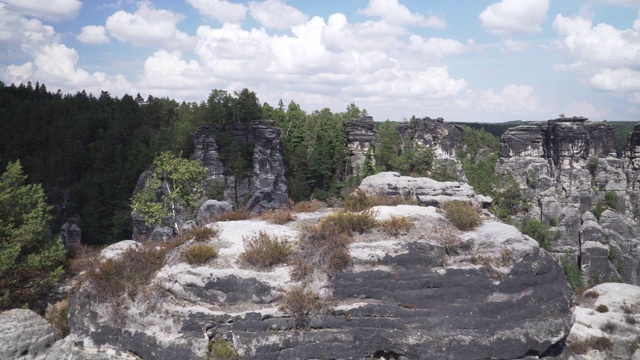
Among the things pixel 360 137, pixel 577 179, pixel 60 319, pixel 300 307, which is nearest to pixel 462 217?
pixel 300 307

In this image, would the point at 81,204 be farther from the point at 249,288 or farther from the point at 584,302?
the point at 584,302

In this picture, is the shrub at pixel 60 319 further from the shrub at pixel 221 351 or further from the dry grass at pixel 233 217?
the dry grass at pixel 233 217

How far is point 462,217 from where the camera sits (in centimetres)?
1528

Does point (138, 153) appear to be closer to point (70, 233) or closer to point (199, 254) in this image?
point (70, 233)

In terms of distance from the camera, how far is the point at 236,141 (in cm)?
5359

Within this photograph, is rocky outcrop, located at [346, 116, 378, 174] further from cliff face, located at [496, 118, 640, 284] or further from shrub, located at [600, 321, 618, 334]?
shrub, located at [600, 321, 618, 334]

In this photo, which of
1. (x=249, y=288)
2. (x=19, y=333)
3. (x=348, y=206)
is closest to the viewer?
(x=249, y=288)

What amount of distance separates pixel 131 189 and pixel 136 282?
43880mm

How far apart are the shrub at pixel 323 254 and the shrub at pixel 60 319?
27.8 ft

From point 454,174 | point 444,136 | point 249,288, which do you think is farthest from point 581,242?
point 249,288

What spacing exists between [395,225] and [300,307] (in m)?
4.35

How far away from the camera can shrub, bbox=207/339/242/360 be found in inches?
478

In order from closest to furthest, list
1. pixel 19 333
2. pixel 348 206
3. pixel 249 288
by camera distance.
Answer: pixel 249 288
pixel 19 333
pixel 348 206

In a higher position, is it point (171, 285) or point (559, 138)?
point (559, 138)
